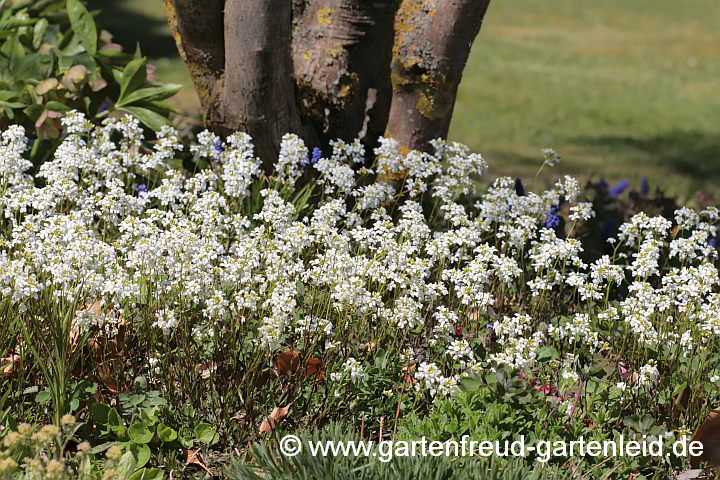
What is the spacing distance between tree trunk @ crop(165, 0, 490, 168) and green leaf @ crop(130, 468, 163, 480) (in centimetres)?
196

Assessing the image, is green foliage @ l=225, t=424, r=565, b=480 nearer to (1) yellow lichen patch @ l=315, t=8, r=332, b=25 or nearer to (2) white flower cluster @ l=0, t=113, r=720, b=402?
(2) white flower cluster @ l=0, t=113, r=720, b=402

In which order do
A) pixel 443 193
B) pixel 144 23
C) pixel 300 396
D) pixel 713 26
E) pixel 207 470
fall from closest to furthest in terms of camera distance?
1. pixel 207 470
2. pixel 300 396
3. pixel 443 193
4. pixel 144 23
5. pixel 713 26

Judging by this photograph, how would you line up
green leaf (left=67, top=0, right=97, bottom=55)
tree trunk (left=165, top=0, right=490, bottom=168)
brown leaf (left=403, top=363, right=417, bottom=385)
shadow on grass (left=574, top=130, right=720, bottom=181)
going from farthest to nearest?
shadow on grass (left=574, top=130, right=720, bottom=181), green leaf (left=67, top=0, right=97, bottom=55), tree trunk (left=165, top=0, right=490, bottom=168), brown leaf (left=403, top=363, right=417, bottom=385)

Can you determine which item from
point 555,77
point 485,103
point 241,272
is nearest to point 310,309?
point 241,272

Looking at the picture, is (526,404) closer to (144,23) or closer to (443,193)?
(443,193)

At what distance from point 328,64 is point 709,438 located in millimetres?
2434

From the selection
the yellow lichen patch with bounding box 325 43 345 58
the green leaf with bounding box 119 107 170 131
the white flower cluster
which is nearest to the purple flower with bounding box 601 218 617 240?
the white flower cluster

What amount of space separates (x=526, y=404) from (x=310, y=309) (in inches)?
31.9

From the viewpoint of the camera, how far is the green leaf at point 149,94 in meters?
4.74

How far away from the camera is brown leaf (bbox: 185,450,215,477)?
108 inches

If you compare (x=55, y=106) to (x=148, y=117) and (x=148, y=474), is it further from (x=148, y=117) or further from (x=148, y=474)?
(x=148, y=474)

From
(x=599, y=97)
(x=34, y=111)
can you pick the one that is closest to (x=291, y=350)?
(x=34, y=111)

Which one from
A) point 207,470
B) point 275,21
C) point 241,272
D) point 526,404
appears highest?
point 275,21

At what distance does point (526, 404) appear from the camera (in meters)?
2.75
